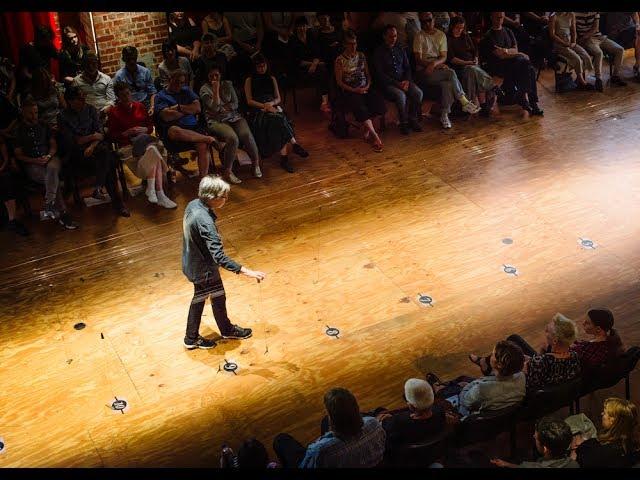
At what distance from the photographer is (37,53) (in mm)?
8055

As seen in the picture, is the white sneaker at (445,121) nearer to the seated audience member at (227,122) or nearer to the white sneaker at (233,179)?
the seated audience member at (227,122)

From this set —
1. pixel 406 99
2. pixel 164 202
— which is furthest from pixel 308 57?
pixel 164 202

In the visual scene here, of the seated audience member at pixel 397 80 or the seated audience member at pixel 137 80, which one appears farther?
the seated audience member at pixel 397 80

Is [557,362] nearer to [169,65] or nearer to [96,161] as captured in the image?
[96,161]

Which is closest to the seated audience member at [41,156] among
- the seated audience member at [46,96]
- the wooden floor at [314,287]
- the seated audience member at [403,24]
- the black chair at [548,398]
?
the wooden floor at [314,287]

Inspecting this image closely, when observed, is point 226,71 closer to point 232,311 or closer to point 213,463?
point 232,311

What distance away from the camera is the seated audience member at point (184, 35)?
877 cm

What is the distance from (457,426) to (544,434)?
531 mm

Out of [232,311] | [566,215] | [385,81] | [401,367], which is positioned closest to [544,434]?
[401,367]

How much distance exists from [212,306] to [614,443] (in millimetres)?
2660

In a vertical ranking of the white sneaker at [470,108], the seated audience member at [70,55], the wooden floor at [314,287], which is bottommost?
the wooden floor at [314,287]

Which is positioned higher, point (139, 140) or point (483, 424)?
point (139, 140)

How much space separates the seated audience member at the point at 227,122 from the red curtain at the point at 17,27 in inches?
81.9

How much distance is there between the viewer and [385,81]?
8.55 meters
